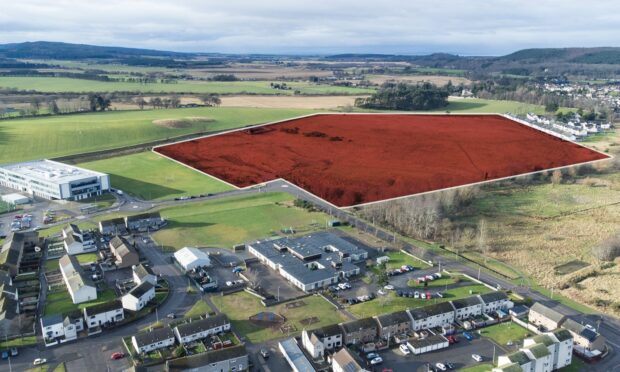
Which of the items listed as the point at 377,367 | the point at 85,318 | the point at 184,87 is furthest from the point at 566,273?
the point at 184,87

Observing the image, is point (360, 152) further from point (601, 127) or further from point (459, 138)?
point (601, 127)

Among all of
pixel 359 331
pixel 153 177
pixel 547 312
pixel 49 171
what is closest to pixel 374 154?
pixel 153 177

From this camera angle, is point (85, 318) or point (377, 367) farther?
point (85, 318)

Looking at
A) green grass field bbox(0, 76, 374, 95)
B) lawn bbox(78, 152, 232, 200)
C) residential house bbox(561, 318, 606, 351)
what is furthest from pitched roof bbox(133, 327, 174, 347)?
green grass field bbox(0, 76, 374, 95)

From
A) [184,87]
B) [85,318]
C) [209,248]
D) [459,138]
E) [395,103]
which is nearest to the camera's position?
[85,318]

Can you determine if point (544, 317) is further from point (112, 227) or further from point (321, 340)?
point (112, 227)

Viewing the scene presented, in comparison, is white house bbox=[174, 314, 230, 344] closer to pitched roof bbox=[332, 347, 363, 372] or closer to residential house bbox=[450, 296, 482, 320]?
pitched roof bbox=[332, 347, 363, 372]

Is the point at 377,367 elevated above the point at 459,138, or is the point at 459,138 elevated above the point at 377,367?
the point at 459,138
